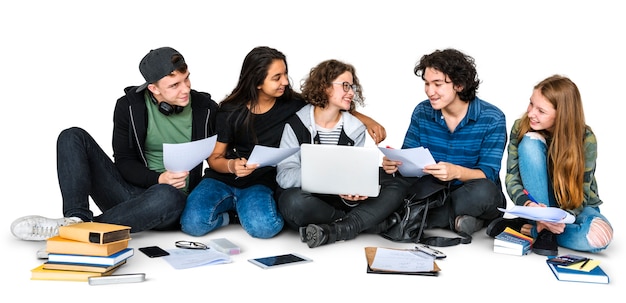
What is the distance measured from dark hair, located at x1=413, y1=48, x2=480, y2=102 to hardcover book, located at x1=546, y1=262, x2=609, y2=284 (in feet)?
4.35

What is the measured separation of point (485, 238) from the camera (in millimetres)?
4613

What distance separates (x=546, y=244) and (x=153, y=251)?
2296mm

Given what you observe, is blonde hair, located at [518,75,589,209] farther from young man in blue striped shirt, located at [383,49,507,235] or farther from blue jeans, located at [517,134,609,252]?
young man in blue striped shirt, located at [383,49,507,235]

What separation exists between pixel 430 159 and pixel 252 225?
117 cm

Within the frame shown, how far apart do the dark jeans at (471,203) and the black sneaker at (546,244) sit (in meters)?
0.34

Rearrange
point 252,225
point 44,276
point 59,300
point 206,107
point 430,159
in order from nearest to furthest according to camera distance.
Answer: point 59,300
point 44,276
point 430,159
point 252,225
point 206,107

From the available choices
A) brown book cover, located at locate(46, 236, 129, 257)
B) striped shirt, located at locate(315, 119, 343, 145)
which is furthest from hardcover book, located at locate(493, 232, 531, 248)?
brown book cover, located at locate(46, 236, 129, 257)

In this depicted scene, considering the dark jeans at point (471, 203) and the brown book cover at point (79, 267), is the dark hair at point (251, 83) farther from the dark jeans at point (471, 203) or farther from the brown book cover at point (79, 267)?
the brown book cover at point (79, 267)

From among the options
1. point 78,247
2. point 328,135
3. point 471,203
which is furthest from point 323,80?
point 78,247

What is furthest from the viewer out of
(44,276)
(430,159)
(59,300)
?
(430,159)

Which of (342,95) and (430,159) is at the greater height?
(342,95)

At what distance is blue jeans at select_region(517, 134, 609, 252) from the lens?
429 centimetres

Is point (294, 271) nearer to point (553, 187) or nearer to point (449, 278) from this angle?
point (449, 278)

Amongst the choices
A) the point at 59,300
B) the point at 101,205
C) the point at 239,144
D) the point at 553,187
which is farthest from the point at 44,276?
the point at 553,187
